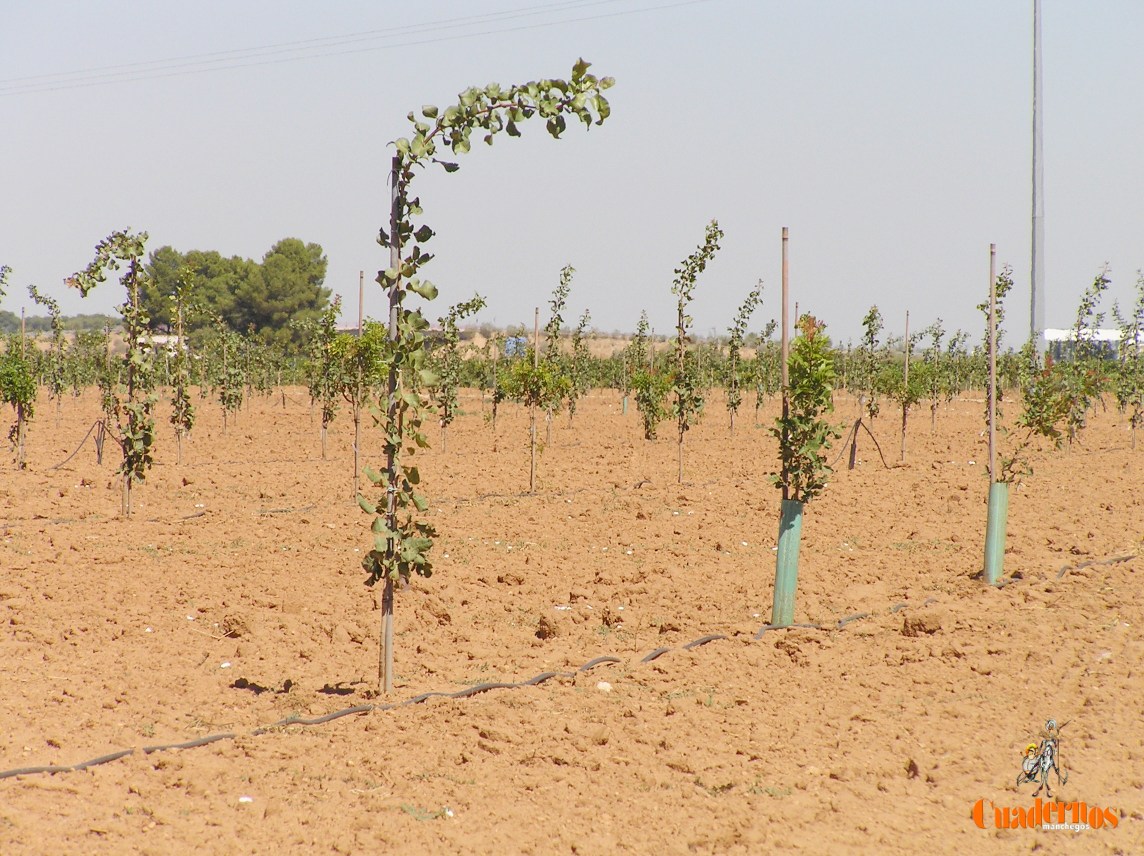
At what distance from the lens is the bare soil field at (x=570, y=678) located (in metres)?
4.99

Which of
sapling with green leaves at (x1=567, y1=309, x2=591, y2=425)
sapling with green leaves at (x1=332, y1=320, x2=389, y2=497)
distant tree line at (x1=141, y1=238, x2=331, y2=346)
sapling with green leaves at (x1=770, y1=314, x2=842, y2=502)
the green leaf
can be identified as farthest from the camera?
distant tree line at (x1=141, y1=238, x2=331, y2=346)

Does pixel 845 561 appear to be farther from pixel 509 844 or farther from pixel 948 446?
pixel 948 446

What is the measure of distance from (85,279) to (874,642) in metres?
10.1

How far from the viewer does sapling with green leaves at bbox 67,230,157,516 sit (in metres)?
12.5

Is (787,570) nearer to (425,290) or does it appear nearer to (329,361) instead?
(425,290)

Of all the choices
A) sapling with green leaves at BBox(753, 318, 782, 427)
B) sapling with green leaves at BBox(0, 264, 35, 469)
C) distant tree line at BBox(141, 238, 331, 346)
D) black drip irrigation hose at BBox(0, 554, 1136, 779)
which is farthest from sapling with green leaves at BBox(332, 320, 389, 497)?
distant tree line at BBox(141, 238, 331, 346)

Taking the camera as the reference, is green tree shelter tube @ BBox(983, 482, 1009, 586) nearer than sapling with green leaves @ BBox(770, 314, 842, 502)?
No

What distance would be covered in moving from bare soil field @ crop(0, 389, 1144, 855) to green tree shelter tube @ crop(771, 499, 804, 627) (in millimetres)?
211

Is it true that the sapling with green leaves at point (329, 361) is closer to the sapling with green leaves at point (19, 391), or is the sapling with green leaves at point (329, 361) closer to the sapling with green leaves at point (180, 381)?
the sapling with green leaves at point (180, 381)

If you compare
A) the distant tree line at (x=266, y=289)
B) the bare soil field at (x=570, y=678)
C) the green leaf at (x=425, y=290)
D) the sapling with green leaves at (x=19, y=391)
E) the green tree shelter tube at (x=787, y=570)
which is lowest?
the bare soil field at (x=570, y=678)

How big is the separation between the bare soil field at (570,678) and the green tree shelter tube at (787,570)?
0.21 metres

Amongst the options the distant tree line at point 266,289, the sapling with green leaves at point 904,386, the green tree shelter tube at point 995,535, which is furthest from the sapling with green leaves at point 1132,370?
the distant tree line at point 266,289

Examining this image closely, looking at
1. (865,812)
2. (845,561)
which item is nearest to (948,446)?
(845,561)

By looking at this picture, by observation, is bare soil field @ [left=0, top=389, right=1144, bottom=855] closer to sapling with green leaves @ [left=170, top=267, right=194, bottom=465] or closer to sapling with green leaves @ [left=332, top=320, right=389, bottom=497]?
sapling with green leaves @ [left=332, top=320, right=389, bottom=497]
